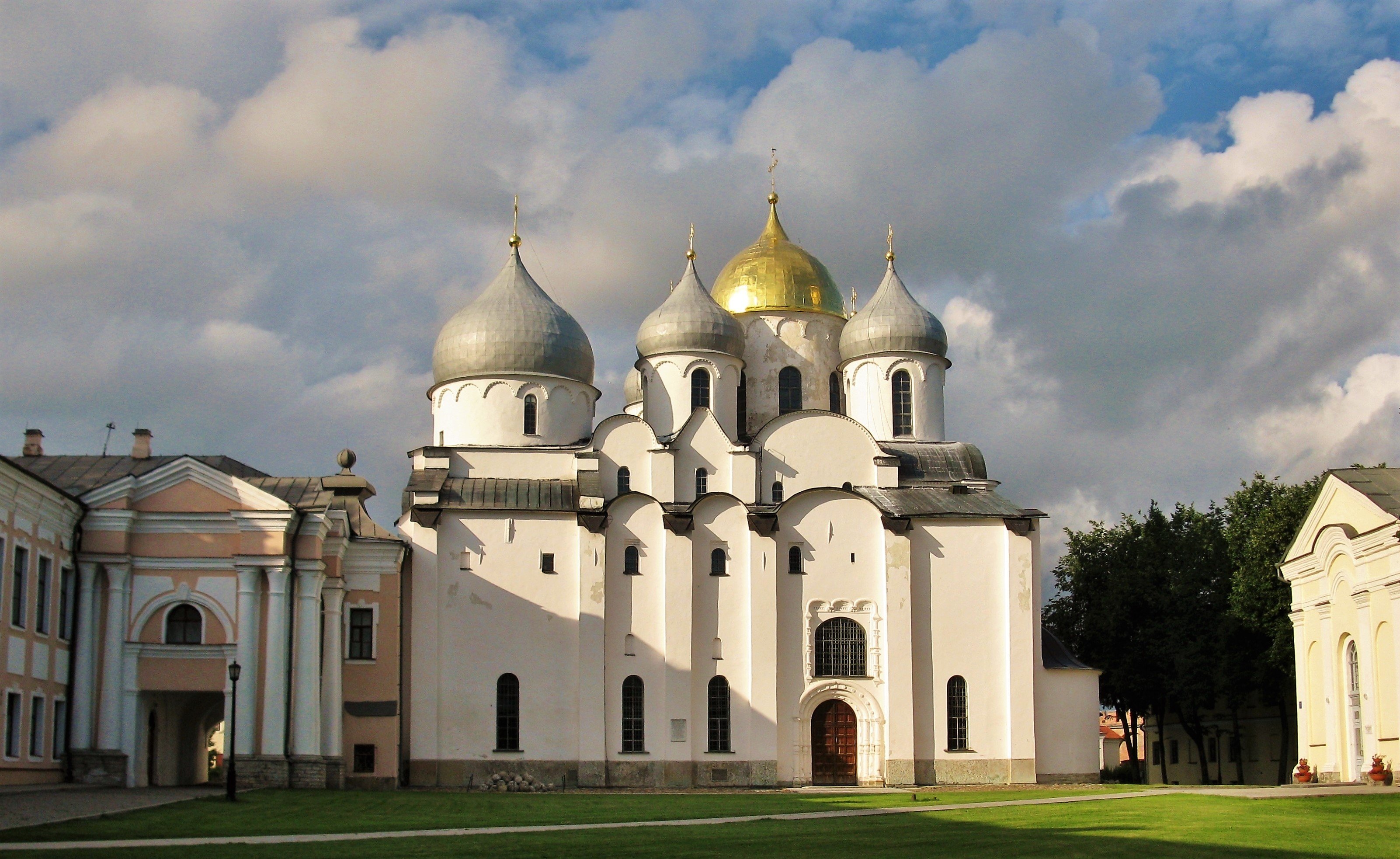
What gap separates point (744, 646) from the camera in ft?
139

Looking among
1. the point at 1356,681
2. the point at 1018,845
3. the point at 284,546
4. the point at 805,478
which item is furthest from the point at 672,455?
the point at 1018,845

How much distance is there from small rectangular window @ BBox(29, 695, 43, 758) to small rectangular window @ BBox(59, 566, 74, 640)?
187 cm

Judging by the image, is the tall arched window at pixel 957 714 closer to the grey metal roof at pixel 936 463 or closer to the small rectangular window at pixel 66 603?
the grey metal roof at pixel 936 463

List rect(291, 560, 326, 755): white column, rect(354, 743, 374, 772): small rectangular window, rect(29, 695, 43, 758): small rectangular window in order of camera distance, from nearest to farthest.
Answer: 1. rect(29, 695, 43, 758): small rectangular window
2. rect(291, 560, 326, 755): white column
3. rect(354, 743, 374, 772): small rectangular window

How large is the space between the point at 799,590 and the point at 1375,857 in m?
27.1

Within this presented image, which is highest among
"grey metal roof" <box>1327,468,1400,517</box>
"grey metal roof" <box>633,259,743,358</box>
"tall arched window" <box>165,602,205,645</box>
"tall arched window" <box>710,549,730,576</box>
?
"grey metal roof" <box>633,259,743,358</box>

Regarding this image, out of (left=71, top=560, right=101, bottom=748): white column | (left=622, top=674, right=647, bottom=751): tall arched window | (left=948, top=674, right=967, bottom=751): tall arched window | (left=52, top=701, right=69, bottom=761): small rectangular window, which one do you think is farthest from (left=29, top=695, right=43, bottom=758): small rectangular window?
(left=948, top=674, right=967, bottom=751): tall arched window

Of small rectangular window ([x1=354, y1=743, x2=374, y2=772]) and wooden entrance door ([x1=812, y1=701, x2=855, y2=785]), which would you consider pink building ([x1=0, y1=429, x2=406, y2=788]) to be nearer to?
small rectangular window ([x1=354, y1=743, x2=374, y2=772])

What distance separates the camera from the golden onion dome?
4975 cm

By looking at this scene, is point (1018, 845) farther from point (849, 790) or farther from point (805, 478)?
point (805, 478)

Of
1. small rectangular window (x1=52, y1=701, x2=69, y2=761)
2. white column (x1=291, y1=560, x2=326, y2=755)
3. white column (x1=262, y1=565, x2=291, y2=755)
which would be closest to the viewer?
small rectangular window (x1=52, y1=701, x2=69, y2=761)

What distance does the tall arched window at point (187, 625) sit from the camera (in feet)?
112

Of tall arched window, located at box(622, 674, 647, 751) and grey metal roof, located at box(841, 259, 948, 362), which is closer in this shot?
tall arched window, located at box(622, 674, 647, 751)

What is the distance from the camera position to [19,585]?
30.2 metres
